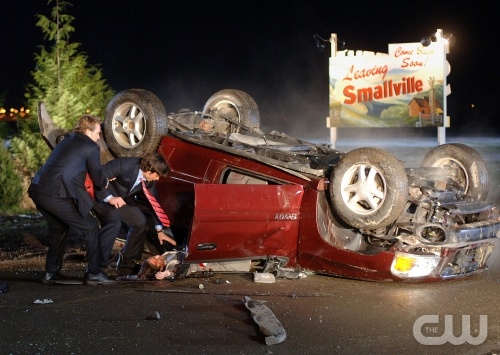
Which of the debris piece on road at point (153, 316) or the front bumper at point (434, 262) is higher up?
the front bumper at point (434, 262)

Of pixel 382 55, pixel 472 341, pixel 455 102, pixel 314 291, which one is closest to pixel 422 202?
pixel 314 291

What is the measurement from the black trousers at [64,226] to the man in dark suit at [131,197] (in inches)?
12.1

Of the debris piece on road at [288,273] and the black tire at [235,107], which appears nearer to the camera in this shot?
the debris piece on road at [288,273]

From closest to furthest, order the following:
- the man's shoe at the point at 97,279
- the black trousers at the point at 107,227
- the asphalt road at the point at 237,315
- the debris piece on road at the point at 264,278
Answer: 1. the asphalt road at the point at 237,315
2. the man's shoe at the point at 97,279
3. the debris piece on road at the point at 264,278
4. the black trousers at the point at 107,227

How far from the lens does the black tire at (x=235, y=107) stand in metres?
9.63

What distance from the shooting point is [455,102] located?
1313 inches

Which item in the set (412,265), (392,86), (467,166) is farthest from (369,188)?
(392,86)

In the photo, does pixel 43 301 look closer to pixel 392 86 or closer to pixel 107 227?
pixel 107 227

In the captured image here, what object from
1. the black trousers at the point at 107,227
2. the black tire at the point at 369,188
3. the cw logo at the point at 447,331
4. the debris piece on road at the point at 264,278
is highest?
the black tire at the point at 369,188

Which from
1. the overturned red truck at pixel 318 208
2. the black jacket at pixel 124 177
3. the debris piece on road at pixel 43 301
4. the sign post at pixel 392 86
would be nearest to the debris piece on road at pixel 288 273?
the overturned red truck at pixel 318 208

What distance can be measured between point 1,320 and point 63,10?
959 centimetres

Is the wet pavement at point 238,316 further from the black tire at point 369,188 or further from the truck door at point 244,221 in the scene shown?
the black tire at point 369,188

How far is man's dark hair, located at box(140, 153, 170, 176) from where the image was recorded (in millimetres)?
7406

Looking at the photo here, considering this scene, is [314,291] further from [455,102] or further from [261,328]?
[455,102]
